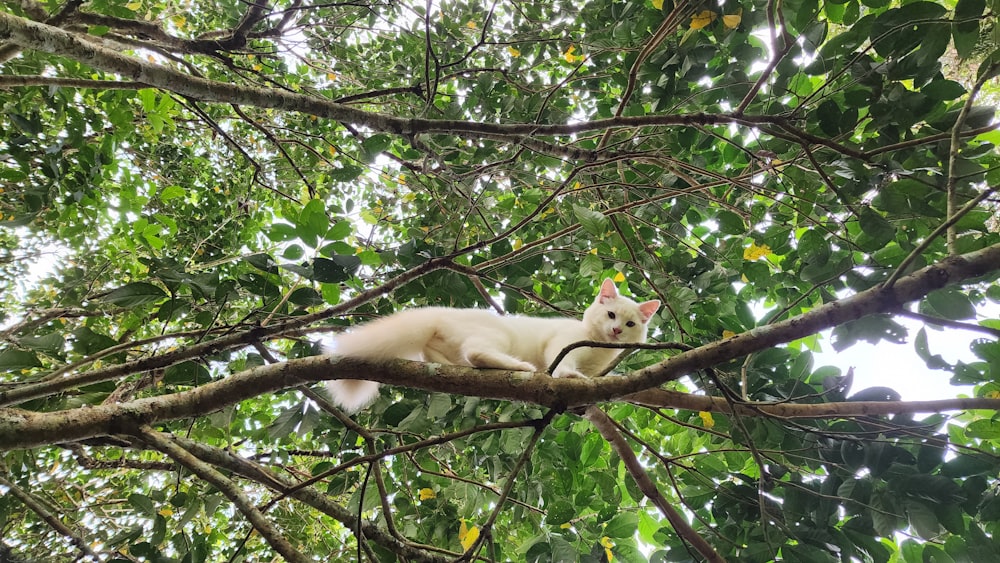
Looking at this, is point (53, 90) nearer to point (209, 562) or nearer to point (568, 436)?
point (209, 562)

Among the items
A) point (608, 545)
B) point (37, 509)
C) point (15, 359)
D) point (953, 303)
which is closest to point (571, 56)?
point (953, 303)

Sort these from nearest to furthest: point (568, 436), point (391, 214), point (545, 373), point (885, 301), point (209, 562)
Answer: point (885, 301)
point (545, 373)
point (568, 436)
point (209, 562)
point (391, 214)

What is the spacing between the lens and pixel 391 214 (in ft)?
16.4

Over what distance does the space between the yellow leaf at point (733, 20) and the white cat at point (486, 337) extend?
1803mm

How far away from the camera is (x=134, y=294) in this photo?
2055 millimetres

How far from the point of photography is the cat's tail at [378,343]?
2.32 metres

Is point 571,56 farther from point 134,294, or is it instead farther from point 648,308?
point 134,294

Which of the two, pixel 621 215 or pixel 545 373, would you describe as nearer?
pixel 545 373

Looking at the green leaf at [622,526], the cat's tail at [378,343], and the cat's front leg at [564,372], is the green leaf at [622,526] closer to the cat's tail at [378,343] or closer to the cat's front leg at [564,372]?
the cat's front leg at [564,372]

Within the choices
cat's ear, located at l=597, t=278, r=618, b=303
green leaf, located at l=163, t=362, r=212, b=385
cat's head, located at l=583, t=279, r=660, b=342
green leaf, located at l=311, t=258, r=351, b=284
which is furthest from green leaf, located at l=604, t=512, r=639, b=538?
green leaf, located at l=163, t=362, r=212, b=385

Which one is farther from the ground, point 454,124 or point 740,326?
point 454,124

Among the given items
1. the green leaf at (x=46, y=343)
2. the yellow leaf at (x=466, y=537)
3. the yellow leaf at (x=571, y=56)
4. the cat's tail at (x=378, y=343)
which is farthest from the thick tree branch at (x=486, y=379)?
the yellow leaf at (x=571, y=56)

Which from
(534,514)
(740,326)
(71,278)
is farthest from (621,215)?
(71,278)

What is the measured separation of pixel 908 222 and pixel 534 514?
243 cm
